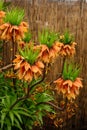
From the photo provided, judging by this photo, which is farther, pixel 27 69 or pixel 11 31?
pixel 11 31

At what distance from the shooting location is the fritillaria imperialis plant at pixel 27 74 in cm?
303

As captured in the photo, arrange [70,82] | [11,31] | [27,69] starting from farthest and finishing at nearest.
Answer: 1. [11,31]
2. [70,82]
3. [27,69]

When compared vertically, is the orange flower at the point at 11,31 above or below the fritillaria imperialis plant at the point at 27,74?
above

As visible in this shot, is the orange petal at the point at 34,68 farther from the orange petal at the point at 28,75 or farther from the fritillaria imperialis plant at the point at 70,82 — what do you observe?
the fritillaria imperialis plant at the point at 70,82

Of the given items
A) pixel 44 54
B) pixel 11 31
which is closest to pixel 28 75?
pixel 44 54

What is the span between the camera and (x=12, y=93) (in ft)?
12.7

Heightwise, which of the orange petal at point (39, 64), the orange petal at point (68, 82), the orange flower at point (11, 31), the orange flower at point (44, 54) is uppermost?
the orange flower at point (11, 31)

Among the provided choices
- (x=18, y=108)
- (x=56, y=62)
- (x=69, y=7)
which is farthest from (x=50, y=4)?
(x=18, y=108)

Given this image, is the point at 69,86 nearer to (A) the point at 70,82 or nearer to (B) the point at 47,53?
(A) the point at 70,82

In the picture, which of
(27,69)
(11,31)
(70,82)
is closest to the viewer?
(27,69)

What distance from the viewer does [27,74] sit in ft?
9.71

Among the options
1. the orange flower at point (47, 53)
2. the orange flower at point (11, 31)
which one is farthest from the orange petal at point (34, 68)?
the orange flower at point (11, 31)

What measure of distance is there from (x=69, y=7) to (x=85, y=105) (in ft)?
4.50

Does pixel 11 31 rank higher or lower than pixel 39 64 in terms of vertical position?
higher
